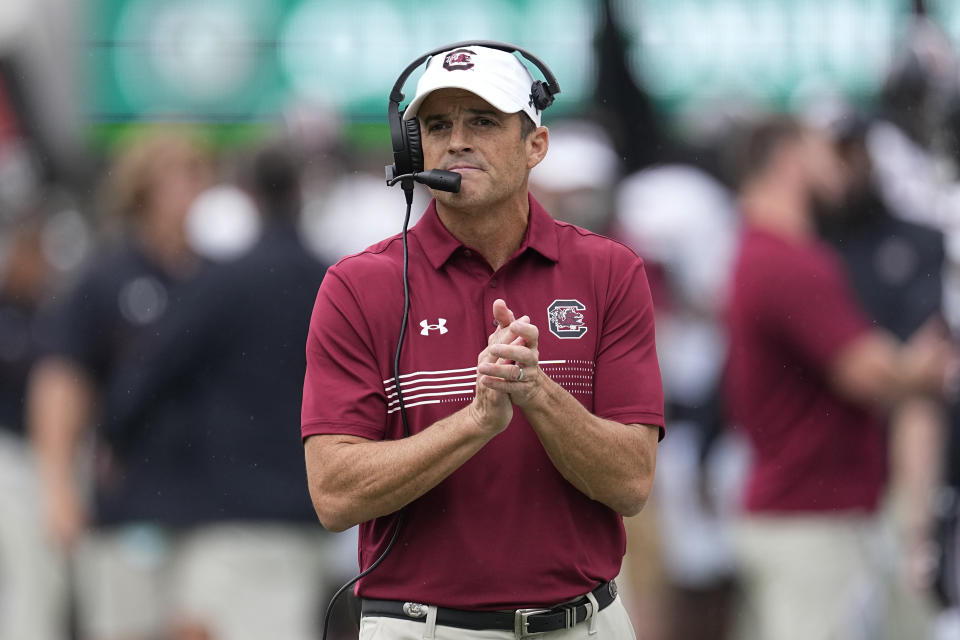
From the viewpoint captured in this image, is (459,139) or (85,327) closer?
(459,139)

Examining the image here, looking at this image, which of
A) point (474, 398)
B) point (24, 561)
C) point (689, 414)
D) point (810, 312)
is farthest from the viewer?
point (24, 561)

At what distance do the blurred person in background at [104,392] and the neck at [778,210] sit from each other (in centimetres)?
224

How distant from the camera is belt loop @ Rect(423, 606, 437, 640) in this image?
3.58 metres

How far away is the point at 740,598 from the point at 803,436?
1.96 meters

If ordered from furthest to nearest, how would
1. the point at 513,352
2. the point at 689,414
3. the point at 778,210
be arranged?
the point at 689,414 < the point at 778,210 < the point at 513,352

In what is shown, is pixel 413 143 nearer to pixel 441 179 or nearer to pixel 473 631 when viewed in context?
pixel 441 179

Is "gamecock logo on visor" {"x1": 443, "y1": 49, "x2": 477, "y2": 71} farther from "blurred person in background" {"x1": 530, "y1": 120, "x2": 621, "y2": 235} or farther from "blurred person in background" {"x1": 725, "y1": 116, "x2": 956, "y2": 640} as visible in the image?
"blurred person in background" {"x1": 530, "y1": 120, "x2": 621, "y2": 235}

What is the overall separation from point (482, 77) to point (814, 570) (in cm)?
351

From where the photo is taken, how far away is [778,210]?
6570 mm

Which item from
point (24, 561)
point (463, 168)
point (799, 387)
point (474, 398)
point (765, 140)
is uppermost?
point (765, 140)

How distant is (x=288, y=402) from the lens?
20.8 feet

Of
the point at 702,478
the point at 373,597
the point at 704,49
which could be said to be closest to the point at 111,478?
the point at 702,478

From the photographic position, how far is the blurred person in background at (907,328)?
675 cm

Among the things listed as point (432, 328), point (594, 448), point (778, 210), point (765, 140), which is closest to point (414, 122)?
point (432, 328)
